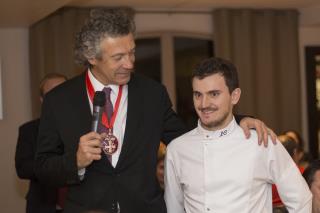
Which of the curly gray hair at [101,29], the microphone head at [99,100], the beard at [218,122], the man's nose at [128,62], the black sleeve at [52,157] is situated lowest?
the black sleeve at [52,157]

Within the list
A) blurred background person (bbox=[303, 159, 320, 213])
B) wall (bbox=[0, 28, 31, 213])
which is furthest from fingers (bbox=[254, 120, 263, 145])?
wall (bbox=[0, 28, 31, 213])

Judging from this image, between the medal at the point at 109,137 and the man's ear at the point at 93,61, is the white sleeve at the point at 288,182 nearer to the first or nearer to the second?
the medal at the point at 109,137

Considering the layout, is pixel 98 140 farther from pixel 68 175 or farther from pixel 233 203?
pixel 233 203

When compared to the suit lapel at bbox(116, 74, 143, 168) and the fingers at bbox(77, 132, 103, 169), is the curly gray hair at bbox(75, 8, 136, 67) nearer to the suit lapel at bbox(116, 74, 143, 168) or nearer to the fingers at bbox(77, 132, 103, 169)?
the suit lapel at bbox(116, 74, 143, 168)

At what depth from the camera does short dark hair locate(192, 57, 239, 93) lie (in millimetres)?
2533

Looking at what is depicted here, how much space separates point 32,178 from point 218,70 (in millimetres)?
1780

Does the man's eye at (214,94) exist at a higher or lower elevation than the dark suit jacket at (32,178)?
higher

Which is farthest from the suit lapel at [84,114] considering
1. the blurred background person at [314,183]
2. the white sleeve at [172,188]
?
the blurred background person at [314,183]

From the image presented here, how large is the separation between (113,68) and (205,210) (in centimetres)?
71

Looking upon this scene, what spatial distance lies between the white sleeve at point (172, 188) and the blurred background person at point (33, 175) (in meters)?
1.29

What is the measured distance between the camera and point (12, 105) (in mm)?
7004

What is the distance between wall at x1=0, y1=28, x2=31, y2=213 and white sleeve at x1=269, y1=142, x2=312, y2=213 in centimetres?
499

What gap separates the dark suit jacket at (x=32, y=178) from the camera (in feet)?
12.4

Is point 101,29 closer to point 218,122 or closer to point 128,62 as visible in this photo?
point 128,62
